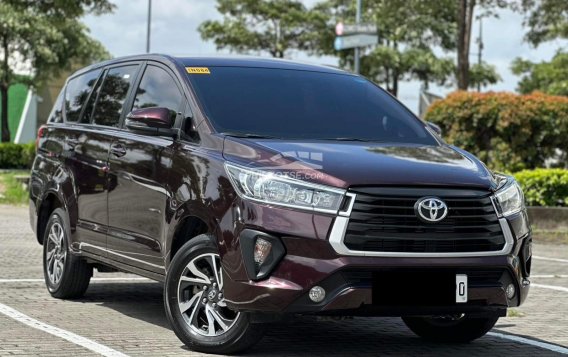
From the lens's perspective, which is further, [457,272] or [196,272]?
[196,272]

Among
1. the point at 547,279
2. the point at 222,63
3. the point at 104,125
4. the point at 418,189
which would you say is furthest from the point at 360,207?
the point at 547,279

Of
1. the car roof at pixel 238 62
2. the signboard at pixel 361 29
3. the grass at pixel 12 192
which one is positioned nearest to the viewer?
the car roof at pixel 238 62

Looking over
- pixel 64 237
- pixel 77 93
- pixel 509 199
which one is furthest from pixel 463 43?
pixel 509 199

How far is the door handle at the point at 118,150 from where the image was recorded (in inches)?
296

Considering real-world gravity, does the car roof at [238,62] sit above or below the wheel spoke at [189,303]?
above

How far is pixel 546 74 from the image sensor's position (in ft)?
235

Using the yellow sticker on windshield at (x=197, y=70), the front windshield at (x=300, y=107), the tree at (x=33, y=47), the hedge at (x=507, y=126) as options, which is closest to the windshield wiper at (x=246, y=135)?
the front windshield at (x=300, y=107)

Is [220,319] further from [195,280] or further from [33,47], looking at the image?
[33,47]

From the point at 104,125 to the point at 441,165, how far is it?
112 inches

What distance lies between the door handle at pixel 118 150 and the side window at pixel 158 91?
31 centimetres

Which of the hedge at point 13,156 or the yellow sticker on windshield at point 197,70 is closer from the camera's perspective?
the yellow sticker on windshield at point 197,70

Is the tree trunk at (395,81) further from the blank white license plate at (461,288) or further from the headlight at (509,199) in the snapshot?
the blank white license plate at (461,288)

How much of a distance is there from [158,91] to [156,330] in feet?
5.12

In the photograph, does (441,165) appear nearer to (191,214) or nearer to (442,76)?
(191,214)
